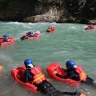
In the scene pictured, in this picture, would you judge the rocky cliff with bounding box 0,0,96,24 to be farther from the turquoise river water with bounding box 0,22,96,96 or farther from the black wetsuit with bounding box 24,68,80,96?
the black wetsuit with bounding box 24,68,80,96

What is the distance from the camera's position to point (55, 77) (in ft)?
35.2

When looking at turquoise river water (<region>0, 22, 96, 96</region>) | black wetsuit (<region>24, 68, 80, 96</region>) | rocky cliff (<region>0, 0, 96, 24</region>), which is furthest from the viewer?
rocky cliff (<region>0, 0, 96, 24</region>)

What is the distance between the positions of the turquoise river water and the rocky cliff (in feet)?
22.8

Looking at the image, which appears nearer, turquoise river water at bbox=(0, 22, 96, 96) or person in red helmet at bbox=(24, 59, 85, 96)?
person in red helmet at bbox=(24, 59, 85, 96)

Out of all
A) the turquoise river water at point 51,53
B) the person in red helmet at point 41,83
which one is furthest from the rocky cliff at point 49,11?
the person in red helmet at point 41,83

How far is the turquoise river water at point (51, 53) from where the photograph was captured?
10204mm

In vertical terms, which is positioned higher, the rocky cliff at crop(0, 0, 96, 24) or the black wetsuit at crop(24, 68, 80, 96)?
the rocky cliff at crop(0, 0, 96, 24)

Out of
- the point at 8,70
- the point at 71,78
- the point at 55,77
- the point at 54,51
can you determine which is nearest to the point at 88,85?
the point at 71,78

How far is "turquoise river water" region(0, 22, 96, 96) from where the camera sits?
1020 cm

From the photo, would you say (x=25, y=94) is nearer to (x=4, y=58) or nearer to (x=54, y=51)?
(x=4, y=58)

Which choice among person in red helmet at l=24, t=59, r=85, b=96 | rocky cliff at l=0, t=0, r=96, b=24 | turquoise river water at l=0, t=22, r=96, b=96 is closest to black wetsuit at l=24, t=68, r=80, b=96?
person in red helmet at l=24, t=59, r=85, b=96

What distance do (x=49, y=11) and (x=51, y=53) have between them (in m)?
14.6

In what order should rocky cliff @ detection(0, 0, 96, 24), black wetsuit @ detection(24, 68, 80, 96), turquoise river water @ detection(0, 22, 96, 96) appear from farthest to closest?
1. rocky cliff @ detection(0, 0, 96, 24)
2. turquoise river water @ detection(0, 22, 96, 96)
3. black wetsuit @ detection(24, 68, 80, 96)

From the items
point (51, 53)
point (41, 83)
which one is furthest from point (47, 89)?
point (51, 53)
